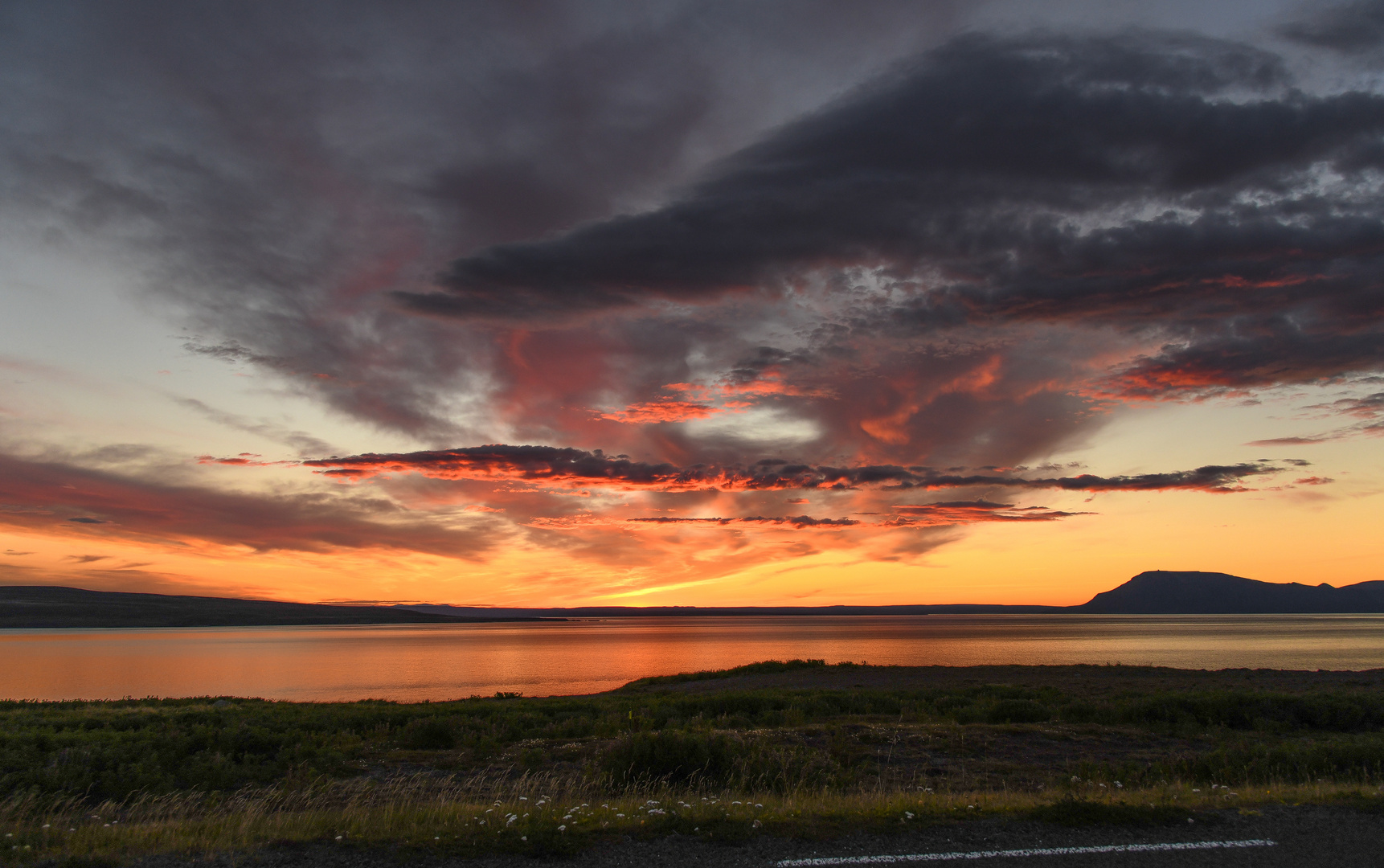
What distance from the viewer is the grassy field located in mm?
8711

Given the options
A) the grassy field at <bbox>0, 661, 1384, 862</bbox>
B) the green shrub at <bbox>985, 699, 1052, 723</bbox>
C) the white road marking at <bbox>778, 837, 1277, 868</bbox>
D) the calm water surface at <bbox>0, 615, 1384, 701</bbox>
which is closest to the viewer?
the white road marking at <bbox>778, 837, 1277, 868</bbox>

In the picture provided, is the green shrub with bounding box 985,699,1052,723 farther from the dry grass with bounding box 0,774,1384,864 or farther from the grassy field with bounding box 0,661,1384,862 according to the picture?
the dry grass with bounding box 0,774,1384,864

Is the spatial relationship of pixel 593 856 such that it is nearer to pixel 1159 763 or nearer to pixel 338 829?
pixel 338 829

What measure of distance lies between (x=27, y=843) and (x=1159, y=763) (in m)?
17.3

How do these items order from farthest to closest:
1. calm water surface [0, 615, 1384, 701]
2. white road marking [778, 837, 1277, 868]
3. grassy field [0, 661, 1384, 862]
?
calm water surface [0, 615, 1384, 701], grassy field [0, 661, 1384, 862], white road marking [778, 837, 1277, 868]

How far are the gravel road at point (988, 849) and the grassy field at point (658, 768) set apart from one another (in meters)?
0.30

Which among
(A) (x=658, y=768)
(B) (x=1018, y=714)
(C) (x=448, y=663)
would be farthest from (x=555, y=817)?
(C) (x=448, y=663)

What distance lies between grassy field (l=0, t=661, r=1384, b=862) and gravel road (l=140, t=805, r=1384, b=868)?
1.00 ft

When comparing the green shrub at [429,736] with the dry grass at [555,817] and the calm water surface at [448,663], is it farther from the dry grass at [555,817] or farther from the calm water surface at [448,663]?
the calm water surface at [448,663]

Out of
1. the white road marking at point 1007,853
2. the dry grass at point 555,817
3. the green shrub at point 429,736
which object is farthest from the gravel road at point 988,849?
the green shrub at point 429,736

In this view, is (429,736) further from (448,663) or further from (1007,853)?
(448,663)

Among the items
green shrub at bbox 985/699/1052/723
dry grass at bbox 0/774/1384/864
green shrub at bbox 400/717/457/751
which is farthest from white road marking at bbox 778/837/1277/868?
green shrub at bbox 985/699/1052/723

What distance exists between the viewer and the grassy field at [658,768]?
8711mm

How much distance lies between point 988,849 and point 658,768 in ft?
23.3
